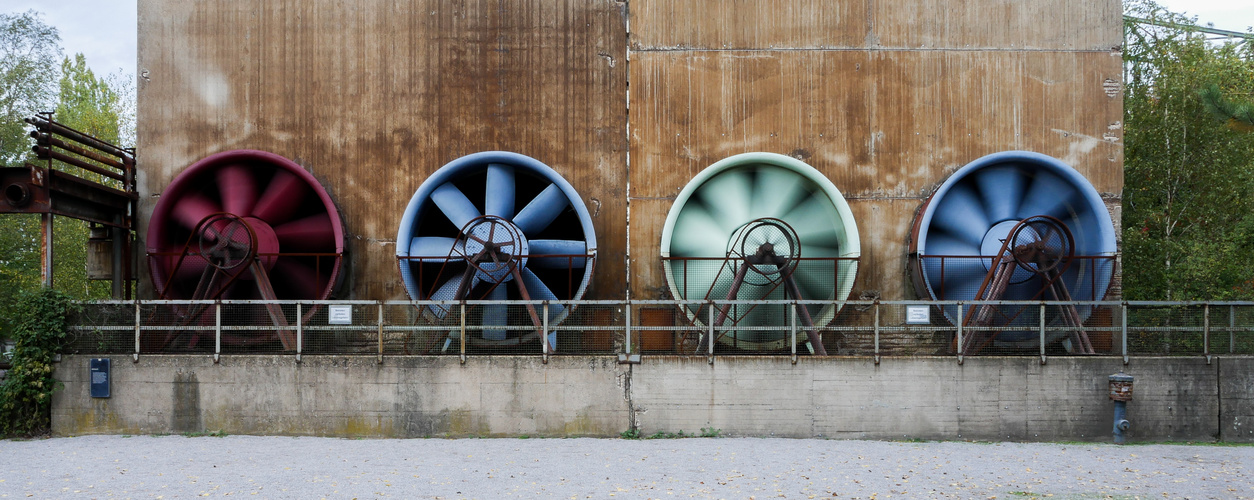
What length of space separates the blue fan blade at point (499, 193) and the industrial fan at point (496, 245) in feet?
0.05

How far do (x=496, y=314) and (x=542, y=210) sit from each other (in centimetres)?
178

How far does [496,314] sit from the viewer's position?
13.2m

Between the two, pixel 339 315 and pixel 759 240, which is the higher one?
pixel 759 240

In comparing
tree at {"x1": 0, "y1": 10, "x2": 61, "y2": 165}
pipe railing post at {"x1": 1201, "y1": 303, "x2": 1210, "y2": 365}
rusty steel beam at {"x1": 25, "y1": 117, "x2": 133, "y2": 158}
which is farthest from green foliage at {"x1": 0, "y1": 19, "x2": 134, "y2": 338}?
pipe railing post at {"x1": 1201, "y1": 303, "x2": 1210, "y2": 365}

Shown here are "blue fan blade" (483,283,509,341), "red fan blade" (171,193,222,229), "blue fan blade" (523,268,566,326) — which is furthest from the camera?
"red fan blade" (171,193,222,229)

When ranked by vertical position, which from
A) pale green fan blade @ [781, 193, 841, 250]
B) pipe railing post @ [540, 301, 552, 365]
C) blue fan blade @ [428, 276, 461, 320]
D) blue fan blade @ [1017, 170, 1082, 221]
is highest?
blue fan blade @ [1017, 170, 1082, 221]

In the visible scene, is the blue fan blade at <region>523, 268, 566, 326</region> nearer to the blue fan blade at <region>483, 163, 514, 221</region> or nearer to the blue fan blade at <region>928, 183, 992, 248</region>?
the blue fan blade at <region>483, 163, 514, 221</region>

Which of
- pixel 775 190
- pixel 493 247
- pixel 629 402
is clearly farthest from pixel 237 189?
pixel 775 190

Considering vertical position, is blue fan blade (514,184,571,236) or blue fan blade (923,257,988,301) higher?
blue fan blade (514,184,571,236)

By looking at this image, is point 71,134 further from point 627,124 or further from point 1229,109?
point 1229,109

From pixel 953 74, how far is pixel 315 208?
10805 millimetres

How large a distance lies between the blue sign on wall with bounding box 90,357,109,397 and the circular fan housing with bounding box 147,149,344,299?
6.57 ft

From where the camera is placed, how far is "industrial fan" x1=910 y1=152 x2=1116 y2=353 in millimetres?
12961

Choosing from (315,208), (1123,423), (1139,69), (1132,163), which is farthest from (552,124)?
(1139,69)
